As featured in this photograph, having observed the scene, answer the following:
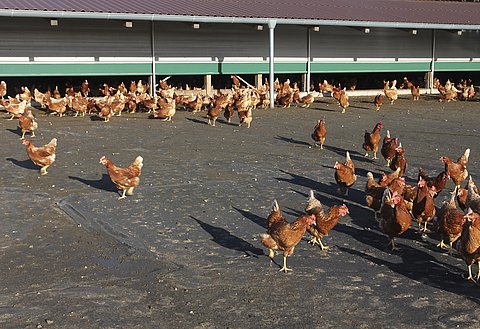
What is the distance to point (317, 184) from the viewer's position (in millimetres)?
8648

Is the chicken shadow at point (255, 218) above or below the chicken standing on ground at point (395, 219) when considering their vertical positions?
below

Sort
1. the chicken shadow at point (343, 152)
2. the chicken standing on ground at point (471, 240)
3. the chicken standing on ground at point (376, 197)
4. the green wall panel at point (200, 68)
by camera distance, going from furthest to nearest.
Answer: the green wall panel at point (200, 68) < the chicken shadow at point (343, 152) < the chicken standing on ground at point (376, 197) < the chicken standing on ground at point (471, 240)

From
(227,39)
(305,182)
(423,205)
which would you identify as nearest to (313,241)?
(423,205)

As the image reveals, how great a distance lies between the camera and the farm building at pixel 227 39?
18.6 m

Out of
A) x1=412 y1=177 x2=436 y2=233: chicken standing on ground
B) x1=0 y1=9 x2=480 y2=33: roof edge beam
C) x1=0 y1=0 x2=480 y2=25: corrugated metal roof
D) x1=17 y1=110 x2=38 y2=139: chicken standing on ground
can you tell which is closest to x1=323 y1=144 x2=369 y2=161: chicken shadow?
x1=412 y1=177 x2=436 y2=233: chicken standing on ground

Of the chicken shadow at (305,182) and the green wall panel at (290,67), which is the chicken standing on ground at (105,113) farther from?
the green wall panel at (290,67)

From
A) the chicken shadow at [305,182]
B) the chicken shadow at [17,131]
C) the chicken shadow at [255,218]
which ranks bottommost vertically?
the chicken shadow at [255,218]

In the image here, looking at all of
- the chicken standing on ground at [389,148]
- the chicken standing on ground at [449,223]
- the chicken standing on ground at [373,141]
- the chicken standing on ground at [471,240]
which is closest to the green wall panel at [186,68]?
the chicken standing on ground at [373,141]

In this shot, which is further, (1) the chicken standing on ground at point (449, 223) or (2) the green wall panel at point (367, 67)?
(2) the green wall panel at point (367, 67)

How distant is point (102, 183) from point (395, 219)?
204 inches

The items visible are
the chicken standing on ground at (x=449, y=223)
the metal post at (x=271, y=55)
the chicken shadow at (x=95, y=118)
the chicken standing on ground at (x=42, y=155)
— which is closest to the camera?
the chicken standing on ground at (x=449, y=223)

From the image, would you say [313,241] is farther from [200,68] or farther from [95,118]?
[200,68]

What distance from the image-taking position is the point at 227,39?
22625 millimetres

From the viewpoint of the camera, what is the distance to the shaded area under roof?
17.0m
